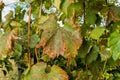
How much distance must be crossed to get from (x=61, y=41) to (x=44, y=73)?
170 mm

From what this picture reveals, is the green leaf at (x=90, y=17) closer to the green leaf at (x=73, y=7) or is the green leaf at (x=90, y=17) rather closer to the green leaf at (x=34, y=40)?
the green leaf at (x=73, y=7)

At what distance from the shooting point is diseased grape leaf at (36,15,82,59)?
1.17 m

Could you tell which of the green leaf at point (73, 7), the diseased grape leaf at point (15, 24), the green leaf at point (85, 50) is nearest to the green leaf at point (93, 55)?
the green leaf at point (85, 50)

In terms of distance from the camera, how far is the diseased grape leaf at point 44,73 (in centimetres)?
126

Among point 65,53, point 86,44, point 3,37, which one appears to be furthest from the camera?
point 86,44

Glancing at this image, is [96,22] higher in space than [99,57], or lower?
higher

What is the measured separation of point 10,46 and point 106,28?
0.46 meters

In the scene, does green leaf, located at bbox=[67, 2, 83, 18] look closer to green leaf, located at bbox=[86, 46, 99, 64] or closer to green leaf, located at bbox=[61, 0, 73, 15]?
green leaf, located at bbox=[61, 0, 73, 15]

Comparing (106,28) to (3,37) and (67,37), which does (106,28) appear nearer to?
(67,37)

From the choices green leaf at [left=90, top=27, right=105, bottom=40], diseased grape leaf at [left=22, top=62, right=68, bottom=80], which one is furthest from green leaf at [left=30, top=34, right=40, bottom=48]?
green leaf at [left=90, top=27, right=105, bottom=40]

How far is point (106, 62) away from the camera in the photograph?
151cm

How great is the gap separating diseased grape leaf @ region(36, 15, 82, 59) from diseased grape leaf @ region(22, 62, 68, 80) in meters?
0.10

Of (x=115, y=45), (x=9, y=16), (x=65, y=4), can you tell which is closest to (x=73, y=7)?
(x=65, y=4)

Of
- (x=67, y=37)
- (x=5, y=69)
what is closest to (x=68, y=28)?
(x=67, y=37)
